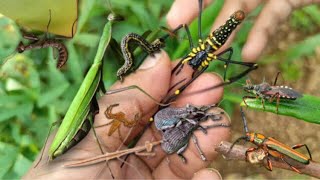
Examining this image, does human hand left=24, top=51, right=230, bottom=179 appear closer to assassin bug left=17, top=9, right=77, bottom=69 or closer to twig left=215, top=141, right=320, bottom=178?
twig left=215, top=141, right=320, bottom=178

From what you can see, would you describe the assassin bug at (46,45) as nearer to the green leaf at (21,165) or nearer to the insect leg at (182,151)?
the green leaf at (21,165)

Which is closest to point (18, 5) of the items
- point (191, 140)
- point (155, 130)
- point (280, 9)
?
point (155, 130)

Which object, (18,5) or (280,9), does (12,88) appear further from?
(280,9)

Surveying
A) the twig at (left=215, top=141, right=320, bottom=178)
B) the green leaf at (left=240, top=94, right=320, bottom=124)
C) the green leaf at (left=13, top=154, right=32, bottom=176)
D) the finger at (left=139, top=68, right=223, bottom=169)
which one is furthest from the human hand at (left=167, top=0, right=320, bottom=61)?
the green leaf at (left=13, top=154, right=32, bottom=176)

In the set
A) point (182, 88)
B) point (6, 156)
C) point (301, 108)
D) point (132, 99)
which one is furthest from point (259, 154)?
point (6, 156)

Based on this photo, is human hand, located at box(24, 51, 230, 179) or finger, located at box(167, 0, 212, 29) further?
finger, located at box(167, 0, 212, 29)

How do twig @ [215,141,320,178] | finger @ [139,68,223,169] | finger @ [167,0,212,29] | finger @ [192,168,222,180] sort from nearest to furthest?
finger @ [192,168,222,180] → twig @ [215,141,320,178] → finger @ [139,68,223,169] → finger @ [167,0,212,29]

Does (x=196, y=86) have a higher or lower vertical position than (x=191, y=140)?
higher
